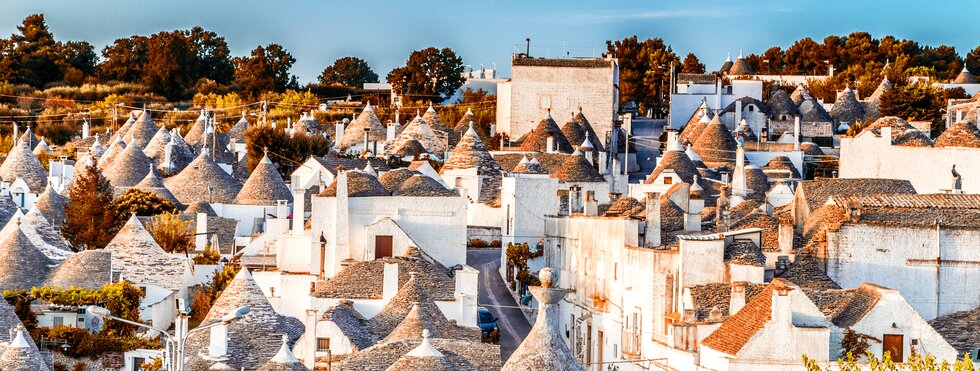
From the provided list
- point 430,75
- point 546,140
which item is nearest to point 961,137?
point 546,140

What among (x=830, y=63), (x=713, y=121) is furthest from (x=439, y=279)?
(x=830, y=63)

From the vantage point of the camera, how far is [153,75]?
399ft

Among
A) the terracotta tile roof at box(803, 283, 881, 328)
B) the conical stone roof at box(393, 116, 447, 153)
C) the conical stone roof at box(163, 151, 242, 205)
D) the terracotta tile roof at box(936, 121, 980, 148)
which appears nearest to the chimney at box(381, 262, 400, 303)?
the terracotta tile roof at box(803, 283, 881, 328)

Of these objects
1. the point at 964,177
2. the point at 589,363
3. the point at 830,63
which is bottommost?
the point at 589,363

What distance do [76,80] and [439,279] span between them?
86046mm

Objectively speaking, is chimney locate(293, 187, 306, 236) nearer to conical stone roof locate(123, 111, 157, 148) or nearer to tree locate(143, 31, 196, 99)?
conical stone roof locate(123, 111, 157, 148)

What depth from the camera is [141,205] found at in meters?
64.8

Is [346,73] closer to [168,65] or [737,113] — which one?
[168,65]

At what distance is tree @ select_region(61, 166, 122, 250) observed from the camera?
60906 mm

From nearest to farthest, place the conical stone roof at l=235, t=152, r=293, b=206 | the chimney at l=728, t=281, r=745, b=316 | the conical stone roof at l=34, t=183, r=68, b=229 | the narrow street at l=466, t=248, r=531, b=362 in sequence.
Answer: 1. the chimney at l=728, t=281, r=745, b=316
2. the narrow street at l=466, t=248, r=531, b=362
3. the conical stone roof at l=34, t=183, r=68, b=229
4. the conical stone roof at l=235, t=152, r=293, b=206

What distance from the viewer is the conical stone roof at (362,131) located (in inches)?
3265

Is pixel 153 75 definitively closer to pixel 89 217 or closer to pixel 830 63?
pixel 830 63

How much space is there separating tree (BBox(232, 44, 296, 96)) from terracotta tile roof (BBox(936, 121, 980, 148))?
67.1 meters

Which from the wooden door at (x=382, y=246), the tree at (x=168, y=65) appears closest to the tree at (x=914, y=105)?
the wooden door at (x=382, y=246)
